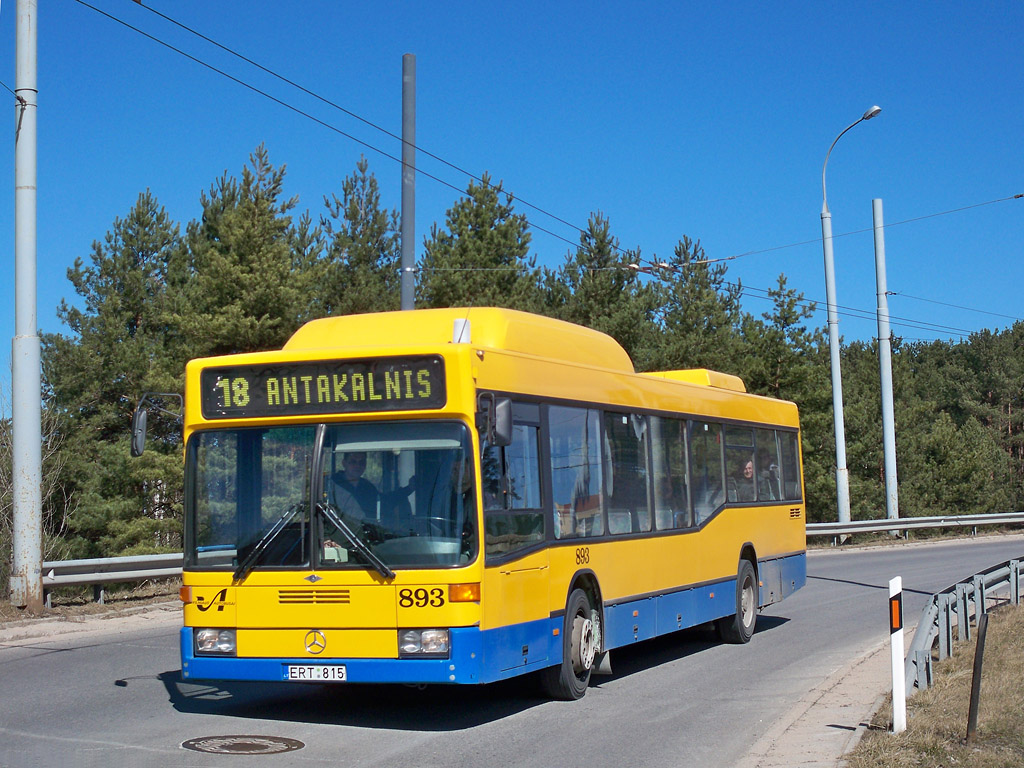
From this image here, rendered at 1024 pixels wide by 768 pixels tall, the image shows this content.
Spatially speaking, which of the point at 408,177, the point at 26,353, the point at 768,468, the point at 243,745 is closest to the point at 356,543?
the point at 243,745

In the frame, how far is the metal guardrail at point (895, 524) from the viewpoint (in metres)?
32.6

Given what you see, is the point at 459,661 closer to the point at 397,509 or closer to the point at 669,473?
the point at 397,509

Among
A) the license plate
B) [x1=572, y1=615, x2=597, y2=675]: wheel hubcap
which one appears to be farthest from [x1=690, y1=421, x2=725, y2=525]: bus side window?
the license plate

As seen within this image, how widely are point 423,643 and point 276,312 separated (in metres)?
28.1

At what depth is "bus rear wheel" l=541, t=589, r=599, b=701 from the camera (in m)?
9.65

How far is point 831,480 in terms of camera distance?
49500 millimetres

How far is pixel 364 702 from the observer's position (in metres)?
9.88

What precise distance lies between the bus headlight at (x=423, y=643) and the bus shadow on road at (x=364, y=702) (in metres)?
Result: 0.78

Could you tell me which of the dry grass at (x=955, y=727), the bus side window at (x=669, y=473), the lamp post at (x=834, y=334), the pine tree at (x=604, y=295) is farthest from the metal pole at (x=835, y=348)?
the dry grass at (x=955, y=727)

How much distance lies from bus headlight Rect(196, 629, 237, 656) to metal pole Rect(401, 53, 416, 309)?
25.4 feet

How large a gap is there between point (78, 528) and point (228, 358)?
2981 centimetres

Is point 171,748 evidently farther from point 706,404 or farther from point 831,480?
point 831,480

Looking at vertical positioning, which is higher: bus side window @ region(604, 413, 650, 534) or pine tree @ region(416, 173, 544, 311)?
pine tree @ region(416, 173, 544, 311)

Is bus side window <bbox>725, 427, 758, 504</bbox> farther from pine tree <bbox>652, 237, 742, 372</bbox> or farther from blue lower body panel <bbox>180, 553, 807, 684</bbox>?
pine tree <bbox>652, 237, 742, 372</bbox>
